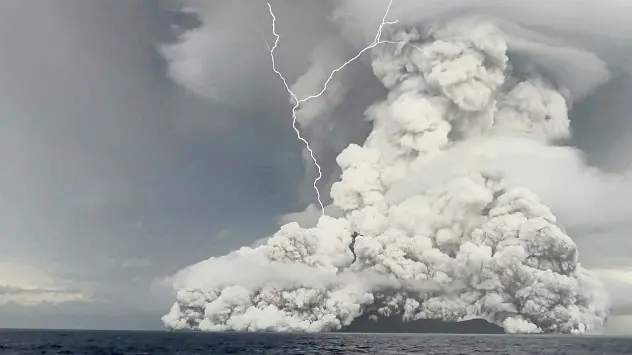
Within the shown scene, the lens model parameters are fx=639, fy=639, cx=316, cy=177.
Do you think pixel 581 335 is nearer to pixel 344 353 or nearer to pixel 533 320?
pixel 533 320

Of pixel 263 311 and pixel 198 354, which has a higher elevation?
pixel 263 311

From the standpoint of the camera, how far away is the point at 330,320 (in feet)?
622

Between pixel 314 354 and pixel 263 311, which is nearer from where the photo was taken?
pixel 314 354

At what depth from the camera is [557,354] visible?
256 feet

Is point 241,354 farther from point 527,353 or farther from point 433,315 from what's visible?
point 433,315

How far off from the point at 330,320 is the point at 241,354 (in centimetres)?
11643

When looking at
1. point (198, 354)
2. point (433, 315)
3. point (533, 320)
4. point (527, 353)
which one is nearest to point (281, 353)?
point (198, 354)

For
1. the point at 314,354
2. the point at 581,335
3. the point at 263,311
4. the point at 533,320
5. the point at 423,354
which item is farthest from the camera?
the point at 263,311

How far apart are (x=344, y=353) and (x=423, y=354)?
10076 millimetres

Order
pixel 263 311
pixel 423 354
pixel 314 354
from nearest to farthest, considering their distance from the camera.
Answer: pixel 314 354, pixel 423 354, pixel 263 311

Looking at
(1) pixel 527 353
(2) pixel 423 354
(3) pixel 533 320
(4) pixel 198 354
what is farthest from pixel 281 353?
(3) pixel 533 320

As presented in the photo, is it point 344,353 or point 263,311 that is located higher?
point 263,311

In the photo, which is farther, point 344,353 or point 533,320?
point 533,320

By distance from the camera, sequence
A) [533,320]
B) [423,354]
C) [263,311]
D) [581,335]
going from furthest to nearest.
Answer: [263,311]
[581,335]
[533,320]
[423,354]
